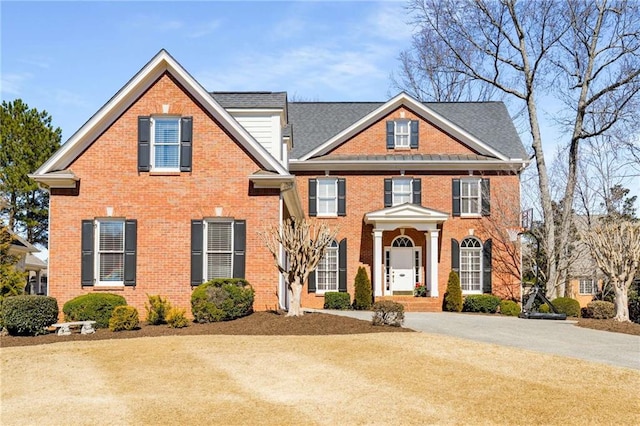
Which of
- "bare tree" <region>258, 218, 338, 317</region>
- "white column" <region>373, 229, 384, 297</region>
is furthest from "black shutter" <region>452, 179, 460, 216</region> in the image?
"bare tree" <region>258, 218, 338, 317</region>

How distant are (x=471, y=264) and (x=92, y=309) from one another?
17766mm

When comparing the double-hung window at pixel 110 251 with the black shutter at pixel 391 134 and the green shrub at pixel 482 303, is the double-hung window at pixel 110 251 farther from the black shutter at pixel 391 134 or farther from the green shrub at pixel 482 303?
the green shrub at pixel 482 303

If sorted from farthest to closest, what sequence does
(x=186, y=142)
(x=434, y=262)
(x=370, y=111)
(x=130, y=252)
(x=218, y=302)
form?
1. (x=370, y=111)
2. (x=434, y=262)
3. (x=186, y=142)
4. (x=130, y=252)
5. (x=218, y=302)

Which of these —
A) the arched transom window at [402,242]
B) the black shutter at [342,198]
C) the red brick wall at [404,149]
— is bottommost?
the arched transom window at [402,242]

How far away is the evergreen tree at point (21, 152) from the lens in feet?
142

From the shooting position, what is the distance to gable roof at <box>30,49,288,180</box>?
21219 mm

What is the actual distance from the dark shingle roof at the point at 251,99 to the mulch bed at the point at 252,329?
28.4 feet

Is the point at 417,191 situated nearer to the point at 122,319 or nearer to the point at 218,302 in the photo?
the point at 218,302

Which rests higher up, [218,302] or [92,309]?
[218,302]

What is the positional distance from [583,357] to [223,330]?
825cm

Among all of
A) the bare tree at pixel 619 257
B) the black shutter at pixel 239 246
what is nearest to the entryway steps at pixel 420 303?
the bare tree at pixel 619 257

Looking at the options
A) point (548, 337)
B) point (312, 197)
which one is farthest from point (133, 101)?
point (548, 337)

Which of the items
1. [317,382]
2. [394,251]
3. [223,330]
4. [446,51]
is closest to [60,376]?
[317,382]

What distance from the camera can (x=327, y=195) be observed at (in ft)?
105
